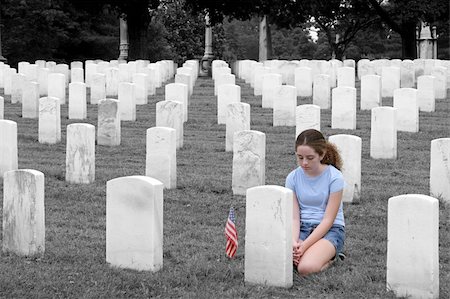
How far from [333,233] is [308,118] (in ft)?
20.4

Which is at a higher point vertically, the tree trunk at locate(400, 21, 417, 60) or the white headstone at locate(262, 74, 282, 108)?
the tree trunk at locate(400, 21, 417, 60)

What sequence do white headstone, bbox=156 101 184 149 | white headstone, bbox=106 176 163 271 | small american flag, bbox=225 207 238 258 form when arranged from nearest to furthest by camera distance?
white headstone, bbox=106 176 163 271
small american flag, bbox=225 207 238 258
white headstone, bbox=156 101 184 149

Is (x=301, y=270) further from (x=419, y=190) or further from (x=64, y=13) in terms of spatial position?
(x=64, y=13)

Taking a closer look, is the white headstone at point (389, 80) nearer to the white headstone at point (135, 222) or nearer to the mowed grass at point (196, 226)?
the mowed grass at point (196, 226)

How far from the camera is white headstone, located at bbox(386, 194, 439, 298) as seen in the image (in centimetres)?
656

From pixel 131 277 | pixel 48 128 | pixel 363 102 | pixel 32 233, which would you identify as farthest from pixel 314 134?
pixel 363 102

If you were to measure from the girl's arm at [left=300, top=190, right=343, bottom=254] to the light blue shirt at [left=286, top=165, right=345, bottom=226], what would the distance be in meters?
0.06

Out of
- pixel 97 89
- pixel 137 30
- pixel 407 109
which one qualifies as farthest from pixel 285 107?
pixel 137 30

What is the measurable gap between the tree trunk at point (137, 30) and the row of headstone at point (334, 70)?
6572 millimetres

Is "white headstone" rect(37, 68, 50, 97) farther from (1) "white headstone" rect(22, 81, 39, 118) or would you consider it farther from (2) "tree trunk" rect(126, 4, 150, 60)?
(2) "tree trunk" rect(126, 4, 150, 60)

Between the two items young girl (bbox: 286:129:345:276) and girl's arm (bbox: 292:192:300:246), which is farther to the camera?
girl's arm (bbox: 292:192:300:246)

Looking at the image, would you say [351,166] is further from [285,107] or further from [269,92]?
[269,92]

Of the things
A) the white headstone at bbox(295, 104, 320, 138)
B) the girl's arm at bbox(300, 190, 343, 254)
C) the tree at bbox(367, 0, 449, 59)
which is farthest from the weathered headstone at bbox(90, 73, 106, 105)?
the tree at bbox(367, 0, 449, 59)

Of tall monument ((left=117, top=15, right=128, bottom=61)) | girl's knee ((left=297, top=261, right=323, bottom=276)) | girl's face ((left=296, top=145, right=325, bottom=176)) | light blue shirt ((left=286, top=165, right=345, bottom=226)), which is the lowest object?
girl's knee ((left=297, top=261, right=323, bottom=276))
